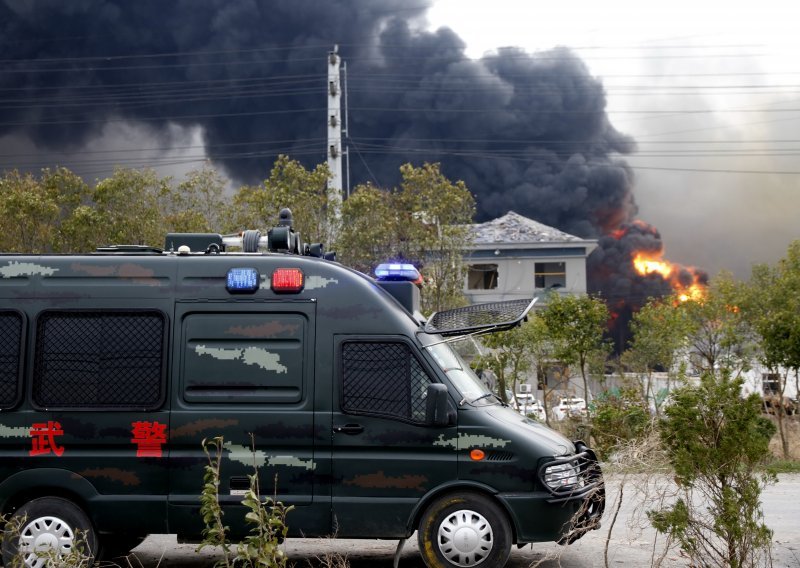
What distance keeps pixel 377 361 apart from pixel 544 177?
81.9m

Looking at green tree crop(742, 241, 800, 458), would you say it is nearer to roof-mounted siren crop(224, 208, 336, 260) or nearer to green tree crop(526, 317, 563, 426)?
green tree crop(526, 317, 563, 426)

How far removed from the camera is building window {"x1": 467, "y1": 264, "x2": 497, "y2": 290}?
56125 millimetres

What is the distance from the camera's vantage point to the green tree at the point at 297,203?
29219mm

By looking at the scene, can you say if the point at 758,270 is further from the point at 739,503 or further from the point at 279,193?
the point at 739,503

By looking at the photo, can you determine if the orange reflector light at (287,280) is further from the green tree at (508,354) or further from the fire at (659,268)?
the fire at (659,268)

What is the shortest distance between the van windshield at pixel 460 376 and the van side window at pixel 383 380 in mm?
230

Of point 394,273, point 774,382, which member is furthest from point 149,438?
point 774,382

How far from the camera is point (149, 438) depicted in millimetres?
7969

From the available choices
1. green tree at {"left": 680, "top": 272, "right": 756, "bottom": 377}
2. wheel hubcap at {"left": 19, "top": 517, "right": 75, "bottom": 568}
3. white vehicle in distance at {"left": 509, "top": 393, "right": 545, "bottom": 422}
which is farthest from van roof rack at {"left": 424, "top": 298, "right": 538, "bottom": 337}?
green tree at {"left": 680, "top": 272, "right": 756, "bottom": 377}

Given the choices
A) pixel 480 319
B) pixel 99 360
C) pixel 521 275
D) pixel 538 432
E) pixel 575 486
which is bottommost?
pixel 575 486

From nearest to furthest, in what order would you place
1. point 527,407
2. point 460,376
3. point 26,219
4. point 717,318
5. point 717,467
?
point 717,467, point 460,376, point 527,407, point 26,219, point 717,318

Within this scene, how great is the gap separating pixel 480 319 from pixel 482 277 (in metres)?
48.5

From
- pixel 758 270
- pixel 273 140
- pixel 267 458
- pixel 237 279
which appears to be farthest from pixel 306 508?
pixel 273 140

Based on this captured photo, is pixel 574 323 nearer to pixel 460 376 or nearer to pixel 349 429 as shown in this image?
pixel 460 376
